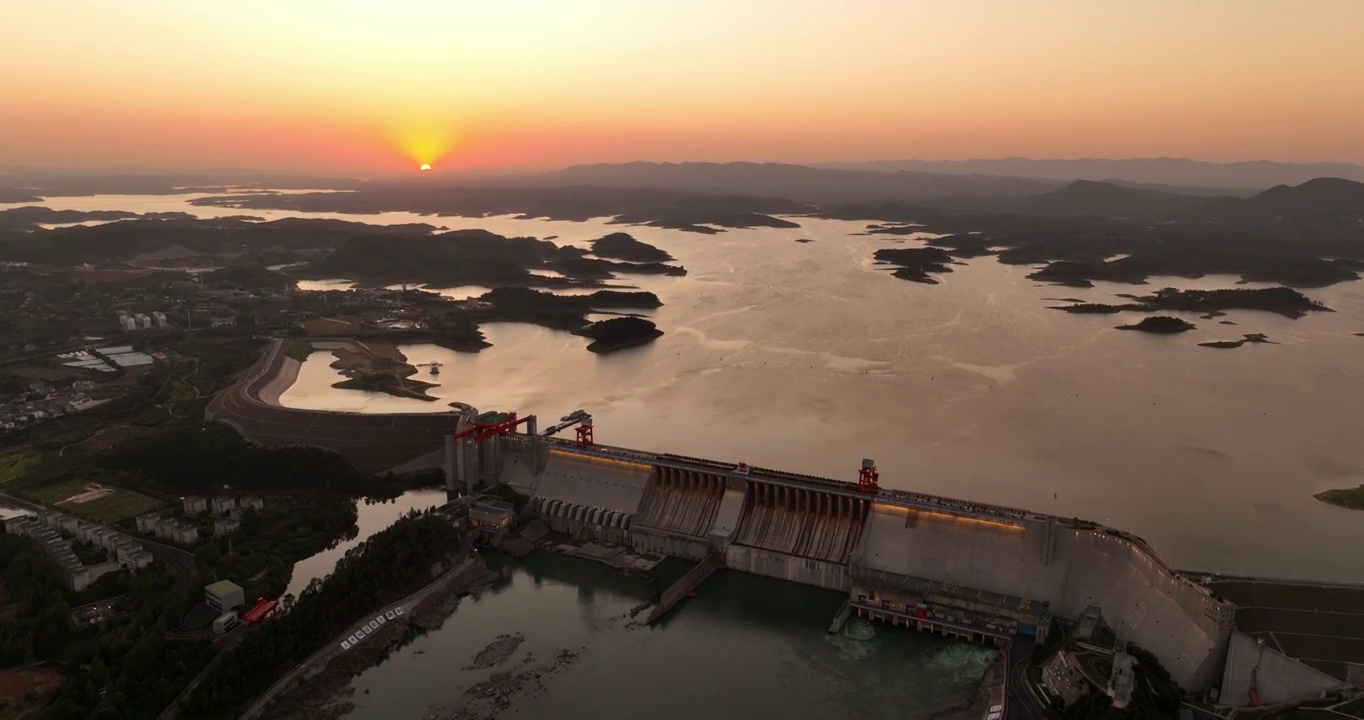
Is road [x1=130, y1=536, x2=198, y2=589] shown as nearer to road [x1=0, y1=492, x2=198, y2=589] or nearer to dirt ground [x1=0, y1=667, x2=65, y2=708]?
road [x1=0, y1=492, x2=198, y2=589]

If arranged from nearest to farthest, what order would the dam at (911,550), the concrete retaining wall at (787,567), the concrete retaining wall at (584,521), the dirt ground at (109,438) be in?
the dam at (911,550), the concrete retaining wall at (787,567), the concrete retaining wall at (584,521), the dirt ground at (109,438)

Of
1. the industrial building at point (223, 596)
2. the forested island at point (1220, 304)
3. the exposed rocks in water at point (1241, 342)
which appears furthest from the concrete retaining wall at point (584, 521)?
the forested island at point (1220, 304)

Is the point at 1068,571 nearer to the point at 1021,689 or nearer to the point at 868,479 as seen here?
the point at 1021,689

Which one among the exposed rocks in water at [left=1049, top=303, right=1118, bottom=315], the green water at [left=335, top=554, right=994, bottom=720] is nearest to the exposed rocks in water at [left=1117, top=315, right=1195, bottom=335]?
the exposed rocks in water at [left=1049, top=303, right=1118, bottom=315]

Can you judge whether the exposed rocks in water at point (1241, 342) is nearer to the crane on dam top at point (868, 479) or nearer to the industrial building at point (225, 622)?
the crane on dam top at point (868, 479)

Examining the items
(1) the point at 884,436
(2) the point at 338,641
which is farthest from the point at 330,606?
(1) the point at 884,436

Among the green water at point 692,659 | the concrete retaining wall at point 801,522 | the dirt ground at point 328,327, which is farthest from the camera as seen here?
the dirt ground at point 328,327
